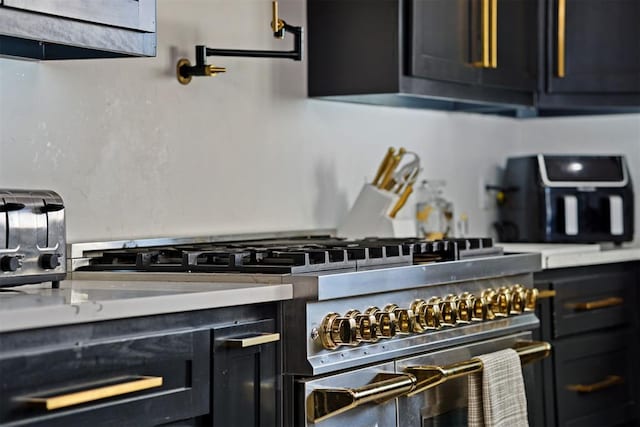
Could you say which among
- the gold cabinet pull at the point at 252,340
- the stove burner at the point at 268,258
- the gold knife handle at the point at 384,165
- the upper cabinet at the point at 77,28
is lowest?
the gold cabinet pull at the point at 252,340

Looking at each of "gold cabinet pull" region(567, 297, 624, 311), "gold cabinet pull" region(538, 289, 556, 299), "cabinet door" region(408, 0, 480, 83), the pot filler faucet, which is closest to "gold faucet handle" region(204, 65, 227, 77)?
the pot filler faucet

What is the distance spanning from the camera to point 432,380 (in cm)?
229

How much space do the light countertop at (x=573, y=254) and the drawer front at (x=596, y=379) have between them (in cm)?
24

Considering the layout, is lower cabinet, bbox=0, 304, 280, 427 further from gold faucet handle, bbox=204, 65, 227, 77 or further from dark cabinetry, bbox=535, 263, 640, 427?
dark cabinetry, bbox=535, 263, 640, 427

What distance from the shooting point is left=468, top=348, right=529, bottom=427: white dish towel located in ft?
7.98

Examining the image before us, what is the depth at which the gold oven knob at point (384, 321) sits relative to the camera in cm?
215

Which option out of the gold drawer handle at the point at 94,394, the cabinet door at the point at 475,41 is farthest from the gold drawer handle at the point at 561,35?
the gold drawer handle at the point at 94,394

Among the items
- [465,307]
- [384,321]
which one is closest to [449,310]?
[465,307]

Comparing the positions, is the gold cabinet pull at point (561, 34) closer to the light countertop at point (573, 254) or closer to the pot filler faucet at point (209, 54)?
the light countertop at point (573, 254)

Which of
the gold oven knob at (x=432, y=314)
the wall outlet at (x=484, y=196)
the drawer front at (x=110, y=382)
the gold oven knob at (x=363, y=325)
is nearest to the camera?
the drawer front at (x=110, y=382)

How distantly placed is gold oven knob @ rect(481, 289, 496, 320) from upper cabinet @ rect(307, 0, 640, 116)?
2.44 ft

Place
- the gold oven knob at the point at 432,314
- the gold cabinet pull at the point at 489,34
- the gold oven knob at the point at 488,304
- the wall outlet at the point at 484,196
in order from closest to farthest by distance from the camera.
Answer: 1. the gold oven knob at the point at 432,314
2. the gold oven knob at the point at 488,304
3. the gold cabinet pull at the point at 489,34
4. the wall outlet at the point at 484,196

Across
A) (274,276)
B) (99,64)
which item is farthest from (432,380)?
(99,64)

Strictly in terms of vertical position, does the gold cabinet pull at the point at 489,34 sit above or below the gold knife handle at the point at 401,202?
above
